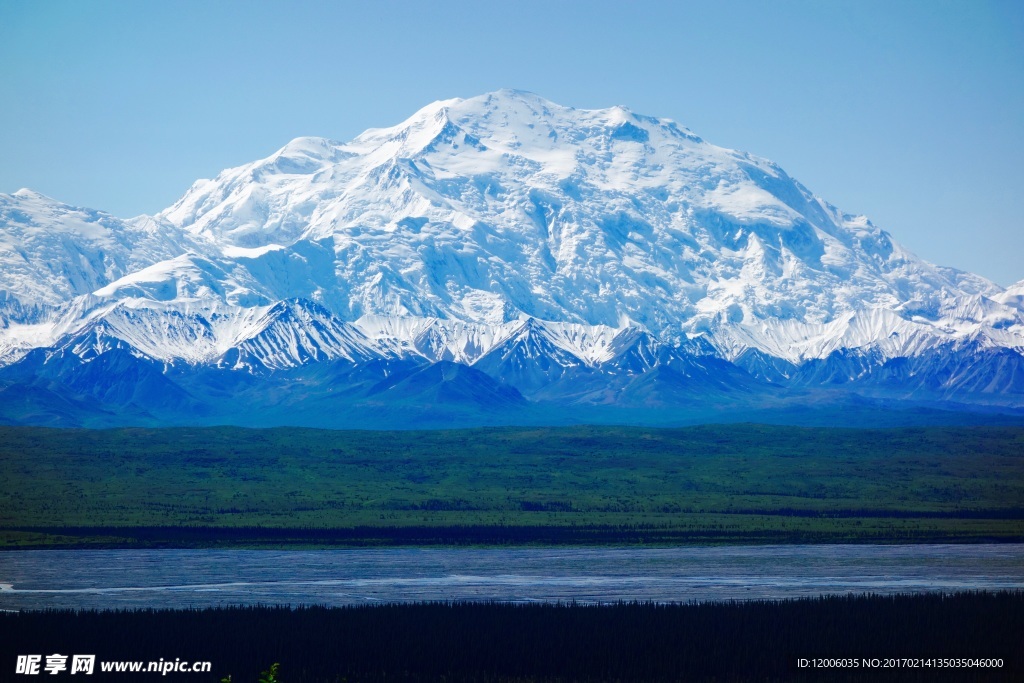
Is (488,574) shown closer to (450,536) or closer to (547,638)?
(450,536)

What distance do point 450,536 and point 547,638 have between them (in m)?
72.2

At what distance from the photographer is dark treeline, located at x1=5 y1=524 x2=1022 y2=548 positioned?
550 feet

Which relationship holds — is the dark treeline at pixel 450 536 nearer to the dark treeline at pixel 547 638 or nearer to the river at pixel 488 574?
the river at pixel 488 574

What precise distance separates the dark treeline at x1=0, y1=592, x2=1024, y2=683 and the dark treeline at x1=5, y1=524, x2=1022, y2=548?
56397mm

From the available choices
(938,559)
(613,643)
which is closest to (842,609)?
(613,643)

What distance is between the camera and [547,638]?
101 m

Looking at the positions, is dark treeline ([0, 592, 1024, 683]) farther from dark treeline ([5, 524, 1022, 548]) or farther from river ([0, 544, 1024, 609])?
dark treeline ([5, 524, 1022, 548])

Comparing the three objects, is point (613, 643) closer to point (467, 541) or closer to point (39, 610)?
point (39, 610)

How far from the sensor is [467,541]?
168875 mm

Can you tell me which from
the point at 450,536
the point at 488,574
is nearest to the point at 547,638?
the point at 488,574

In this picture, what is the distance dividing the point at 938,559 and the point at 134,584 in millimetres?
76841

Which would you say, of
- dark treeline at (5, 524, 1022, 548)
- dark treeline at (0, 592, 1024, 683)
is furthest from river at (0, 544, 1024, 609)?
dark treeline at (0, 592, 1024, 683)

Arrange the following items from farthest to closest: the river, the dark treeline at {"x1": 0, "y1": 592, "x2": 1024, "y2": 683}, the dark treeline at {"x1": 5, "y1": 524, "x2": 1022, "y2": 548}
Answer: the dark treeline at {"x1": 5, "y1": 524, "x2": 1022, "y2": 548}
the river
the dark treeline at {"x1": 0, "y1": 592, "x2": 1024, "y2": 683}

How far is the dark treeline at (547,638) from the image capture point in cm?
9356
